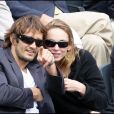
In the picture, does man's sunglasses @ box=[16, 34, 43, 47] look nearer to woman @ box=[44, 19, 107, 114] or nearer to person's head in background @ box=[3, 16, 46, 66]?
person's head in background @ box=[3, 16, 46, 66]

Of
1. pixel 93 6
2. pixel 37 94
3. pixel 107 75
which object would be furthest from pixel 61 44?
pixel 93 6

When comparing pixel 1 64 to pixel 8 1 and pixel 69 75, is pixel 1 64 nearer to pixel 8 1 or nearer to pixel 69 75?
pixel 69 75

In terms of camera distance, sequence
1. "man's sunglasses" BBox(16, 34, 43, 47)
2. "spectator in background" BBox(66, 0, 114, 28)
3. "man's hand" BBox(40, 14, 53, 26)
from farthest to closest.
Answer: "spectator in background" BBox(66, 0, 114, 28)
"man's hand" BBox(40, 14, 53, 26)
"man's sunglasses" BBox(16, 34, 43, 47)

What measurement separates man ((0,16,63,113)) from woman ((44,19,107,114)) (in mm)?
113

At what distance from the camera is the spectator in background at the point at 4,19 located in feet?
8.72

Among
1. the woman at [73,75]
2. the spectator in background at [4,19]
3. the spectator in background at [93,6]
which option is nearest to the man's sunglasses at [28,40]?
the woman at [73,75]

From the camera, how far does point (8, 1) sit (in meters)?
3.11

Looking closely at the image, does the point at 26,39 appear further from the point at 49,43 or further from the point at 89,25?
the point at 89,25

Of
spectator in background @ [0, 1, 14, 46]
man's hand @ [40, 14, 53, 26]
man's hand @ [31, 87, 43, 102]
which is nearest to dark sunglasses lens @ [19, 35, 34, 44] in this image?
man's hand @ [31, 87, 43, 102]

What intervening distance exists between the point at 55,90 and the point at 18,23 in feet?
1.52

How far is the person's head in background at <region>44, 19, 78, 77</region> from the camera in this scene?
92.9 inches

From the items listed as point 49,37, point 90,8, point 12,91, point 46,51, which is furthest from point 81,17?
point 12,91

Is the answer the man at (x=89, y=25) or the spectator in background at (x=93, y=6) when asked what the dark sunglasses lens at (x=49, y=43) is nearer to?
the man at (x=89, y=25)

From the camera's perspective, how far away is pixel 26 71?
229 centimetres
